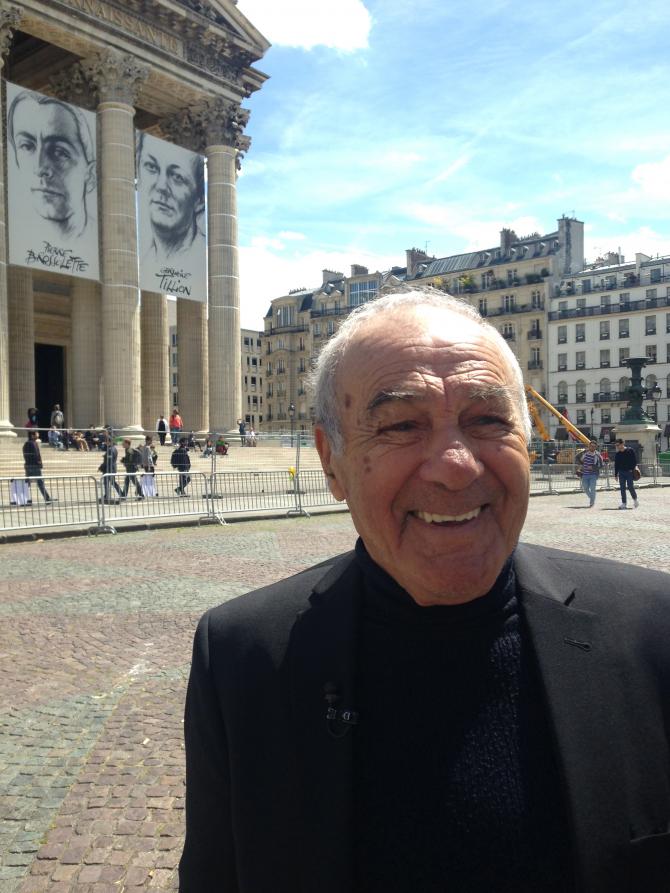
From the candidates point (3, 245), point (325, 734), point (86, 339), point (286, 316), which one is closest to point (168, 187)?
point (86, 339)

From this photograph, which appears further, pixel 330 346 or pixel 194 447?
pixel 194 447

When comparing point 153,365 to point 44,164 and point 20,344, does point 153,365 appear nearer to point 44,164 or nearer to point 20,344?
point 20,344

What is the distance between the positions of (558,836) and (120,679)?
15.0ft

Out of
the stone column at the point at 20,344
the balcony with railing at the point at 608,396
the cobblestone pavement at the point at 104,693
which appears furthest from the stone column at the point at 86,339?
the balcony with railing at the point at 608,396

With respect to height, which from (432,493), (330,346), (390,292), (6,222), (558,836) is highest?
(6,222)

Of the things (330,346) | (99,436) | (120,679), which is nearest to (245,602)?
(330,346)

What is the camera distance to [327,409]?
5.77ft

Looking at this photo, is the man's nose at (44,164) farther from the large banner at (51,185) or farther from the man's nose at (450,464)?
the man's nose at (450,464)

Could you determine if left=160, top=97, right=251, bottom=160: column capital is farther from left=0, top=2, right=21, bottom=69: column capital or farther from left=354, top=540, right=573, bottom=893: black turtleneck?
left=354, top=540, right=573, bottom=893: black turtleneck

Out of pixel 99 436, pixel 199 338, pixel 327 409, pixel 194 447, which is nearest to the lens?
pixel 327 409

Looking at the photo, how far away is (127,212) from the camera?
29484 millimetres

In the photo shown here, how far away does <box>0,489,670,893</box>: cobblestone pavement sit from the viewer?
323 cm

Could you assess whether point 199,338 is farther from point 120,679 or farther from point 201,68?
point 120,679

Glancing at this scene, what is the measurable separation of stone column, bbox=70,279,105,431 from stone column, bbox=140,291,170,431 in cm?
336
